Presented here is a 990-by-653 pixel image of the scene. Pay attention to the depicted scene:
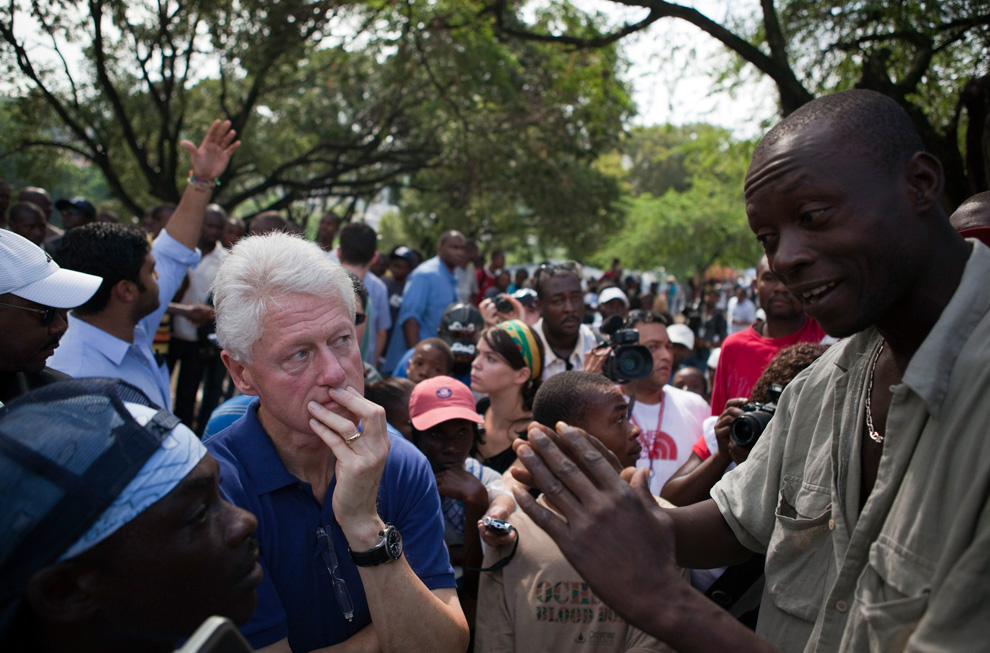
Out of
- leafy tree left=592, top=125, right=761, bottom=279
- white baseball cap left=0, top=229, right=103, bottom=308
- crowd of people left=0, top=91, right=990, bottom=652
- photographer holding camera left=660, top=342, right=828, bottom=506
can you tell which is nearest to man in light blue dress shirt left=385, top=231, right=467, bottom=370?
crowd of people left=0, top=91, right=990, bottom=652

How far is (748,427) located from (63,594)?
229 centimetres

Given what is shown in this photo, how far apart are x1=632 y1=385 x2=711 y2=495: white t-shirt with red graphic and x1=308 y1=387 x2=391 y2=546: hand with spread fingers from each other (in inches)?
93.0

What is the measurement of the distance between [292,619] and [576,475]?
3.24 feet

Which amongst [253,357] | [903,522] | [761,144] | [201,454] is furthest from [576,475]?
[253,357]

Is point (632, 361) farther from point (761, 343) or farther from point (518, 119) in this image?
point (518, 119)

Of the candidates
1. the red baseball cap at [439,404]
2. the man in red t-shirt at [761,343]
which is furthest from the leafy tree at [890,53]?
the red baseball cap at [439,404]

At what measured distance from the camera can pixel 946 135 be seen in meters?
6.61

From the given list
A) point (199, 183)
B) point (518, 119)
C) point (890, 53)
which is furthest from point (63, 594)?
point (518, 119)

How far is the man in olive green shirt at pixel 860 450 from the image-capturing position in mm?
1348

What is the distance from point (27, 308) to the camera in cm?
266

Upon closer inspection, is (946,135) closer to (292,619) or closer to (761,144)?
(761,144)

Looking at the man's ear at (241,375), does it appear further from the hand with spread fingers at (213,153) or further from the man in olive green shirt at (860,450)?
the hand with spread fingers at (213,153)

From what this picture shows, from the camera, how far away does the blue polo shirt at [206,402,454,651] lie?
1960 millimetres

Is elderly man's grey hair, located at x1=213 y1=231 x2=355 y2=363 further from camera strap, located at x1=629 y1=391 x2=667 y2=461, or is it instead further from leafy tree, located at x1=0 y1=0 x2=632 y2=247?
leafy tree, located at x1=0 y1=0 x2=632 y2=247
